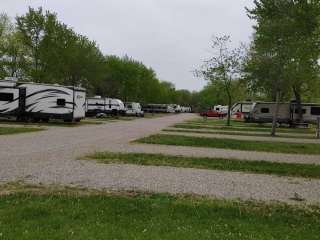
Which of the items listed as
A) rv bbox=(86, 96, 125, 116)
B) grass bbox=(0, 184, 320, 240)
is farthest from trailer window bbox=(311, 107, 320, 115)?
grass bbox=(0, 184, 320, 240)

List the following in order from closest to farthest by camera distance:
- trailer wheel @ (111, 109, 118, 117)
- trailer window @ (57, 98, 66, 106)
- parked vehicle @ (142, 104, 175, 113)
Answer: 1. trailer window @ (57, 98, 66, 106)
2. trailer wheel @ (111, 109, 118, 117)
3. parked vehicle @ (142, 104, 175, 113)

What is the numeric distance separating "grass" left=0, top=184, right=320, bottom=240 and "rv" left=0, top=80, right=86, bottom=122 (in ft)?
98.0

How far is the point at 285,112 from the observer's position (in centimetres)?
5034

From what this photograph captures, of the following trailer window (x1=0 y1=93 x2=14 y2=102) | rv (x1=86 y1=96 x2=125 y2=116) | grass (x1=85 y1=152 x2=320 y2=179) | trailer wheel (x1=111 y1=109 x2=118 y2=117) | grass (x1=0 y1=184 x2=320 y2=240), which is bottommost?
grass (x1=85 y1=152 x2=320 y2=179)

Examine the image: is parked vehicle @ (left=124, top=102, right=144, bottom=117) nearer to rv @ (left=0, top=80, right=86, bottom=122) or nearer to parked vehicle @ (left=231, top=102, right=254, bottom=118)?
parked vehicle @ (left=231, top=102, right=254, bottom=118)

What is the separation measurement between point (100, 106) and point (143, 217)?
174 feet

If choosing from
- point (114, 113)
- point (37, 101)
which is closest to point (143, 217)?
point (37, 101)

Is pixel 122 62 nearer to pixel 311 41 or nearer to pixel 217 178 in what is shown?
pixel 311 41

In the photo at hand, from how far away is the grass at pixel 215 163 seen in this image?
13812 millimetres

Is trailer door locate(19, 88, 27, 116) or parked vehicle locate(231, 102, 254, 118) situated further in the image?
parked vehicle locate(231, 102, 254, 118)

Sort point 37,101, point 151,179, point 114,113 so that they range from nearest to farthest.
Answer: point 151,179 → point 37,101 → point 114,113

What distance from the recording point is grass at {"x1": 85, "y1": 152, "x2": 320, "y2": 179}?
45.3 feet

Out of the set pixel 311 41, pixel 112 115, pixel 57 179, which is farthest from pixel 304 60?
pixel 112 115

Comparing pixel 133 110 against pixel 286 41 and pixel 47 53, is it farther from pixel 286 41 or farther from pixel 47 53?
pixel 286 41
